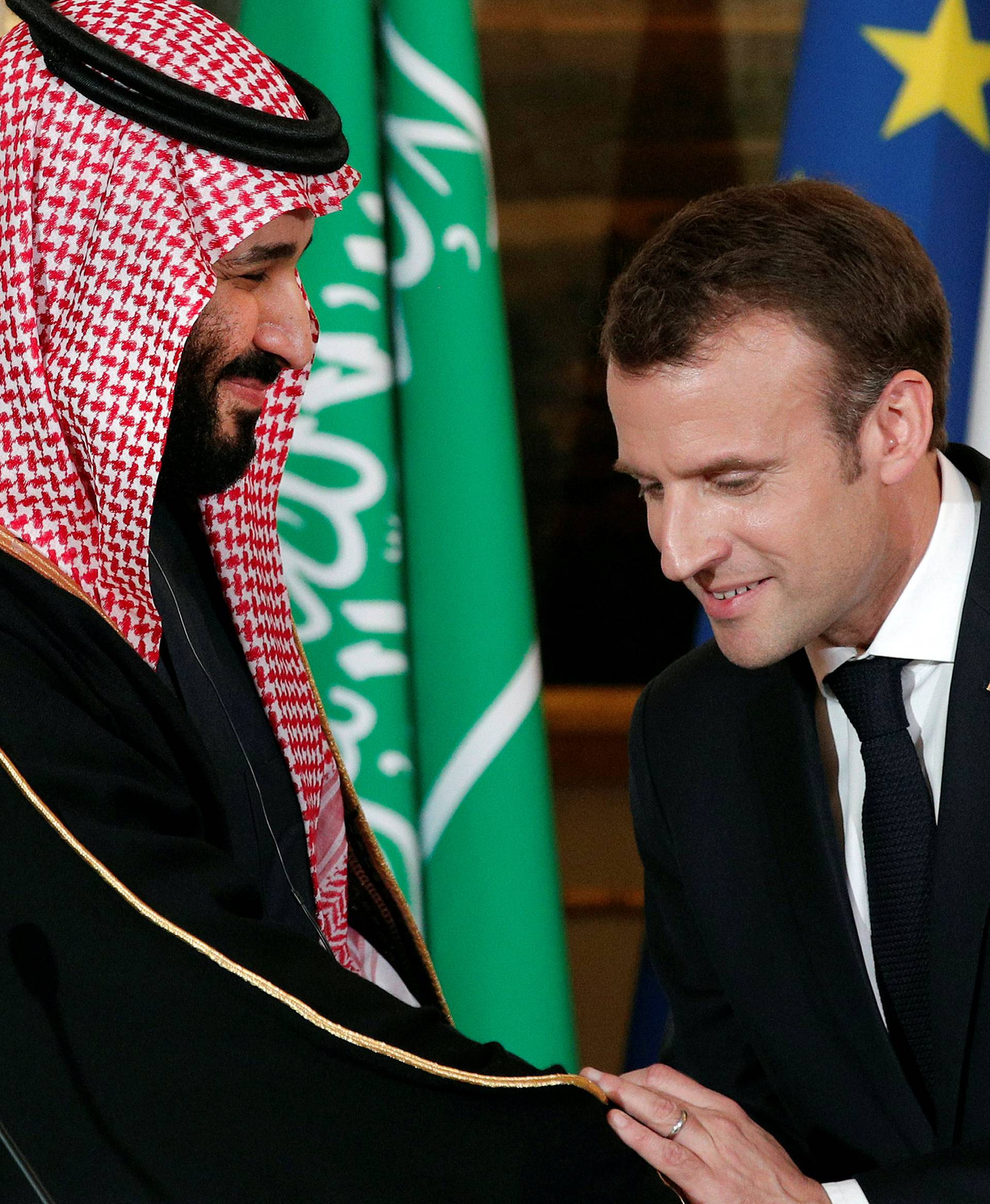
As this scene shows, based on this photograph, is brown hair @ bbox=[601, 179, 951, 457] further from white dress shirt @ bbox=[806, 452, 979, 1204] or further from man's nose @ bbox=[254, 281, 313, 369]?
man's nose @ bbox=[254, 281, 313, 369]

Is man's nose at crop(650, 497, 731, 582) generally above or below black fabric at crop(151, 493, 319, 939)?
above

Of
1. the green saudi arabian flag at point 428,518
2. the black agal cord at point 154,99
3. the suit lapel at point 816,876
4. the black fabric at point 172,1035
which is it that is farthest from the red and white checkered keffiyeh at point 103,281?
the green saudi arabian flag at point 428,518

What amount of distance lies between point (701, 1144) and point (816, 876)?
334 mm

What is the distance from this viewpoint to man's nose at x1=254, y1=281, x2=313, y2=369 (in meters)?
1.61

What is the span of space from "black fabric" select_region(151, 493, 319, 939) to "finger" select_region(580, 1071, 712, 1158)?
0.35 metres

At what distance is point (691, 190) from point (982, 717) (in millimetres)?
3084

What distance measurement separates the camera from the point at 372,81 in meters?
2.50

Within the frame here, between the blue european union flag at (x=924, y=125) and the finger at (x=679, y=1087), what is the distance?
1400 millimetres

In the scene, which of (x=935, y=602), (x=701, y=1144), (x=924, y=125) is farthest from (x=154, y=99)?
(x=924, y=125)

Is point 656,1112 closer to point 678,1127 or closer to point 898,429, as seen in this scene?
point 678,1127

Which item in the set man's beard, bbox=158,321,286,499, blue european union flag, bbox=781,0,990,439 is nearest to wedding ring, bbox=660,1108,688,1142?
man's beard, bbox=158,321,286,499

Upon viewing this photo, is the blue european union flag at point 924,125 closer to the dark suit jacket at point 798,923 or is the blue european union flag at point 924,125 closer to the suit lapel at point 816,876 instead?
the dark suit jacket at point 798,923

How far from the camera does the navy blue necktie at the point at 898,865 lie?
1.58m

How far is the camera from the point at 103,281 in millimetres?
1486
